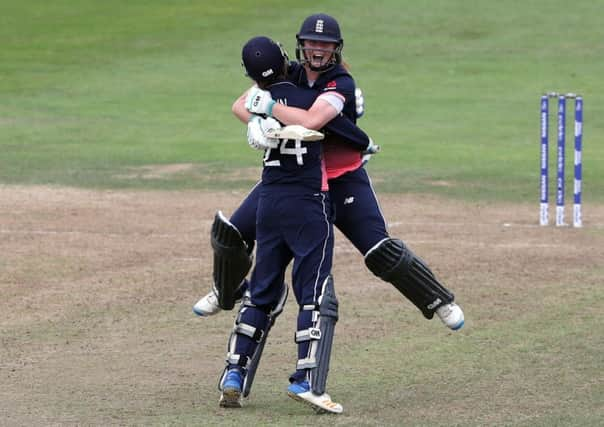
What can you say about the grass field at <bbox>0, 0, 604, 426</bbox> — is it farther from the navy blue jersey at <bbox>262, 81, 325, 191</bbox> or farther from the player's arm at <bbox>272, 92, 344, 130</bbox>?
the player's arm at <bbox>272, 92, 344, 130</bbox>

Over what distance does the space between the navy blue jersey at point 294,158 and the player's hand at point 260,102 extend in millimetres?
111

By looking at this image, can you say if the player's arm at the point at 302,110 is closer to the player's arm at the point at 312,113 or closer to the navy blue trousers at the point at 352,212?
the player's arm at the point at 312,113

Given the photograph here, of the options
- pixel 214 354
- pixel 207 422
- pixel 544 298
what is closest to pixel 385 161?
pixel 544 298

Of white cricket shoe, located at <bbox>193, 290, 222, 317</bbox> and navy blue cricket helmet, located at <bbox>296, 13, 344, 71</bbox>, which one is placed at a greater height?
navy blue cricket helmet, located at <bbox>296, 13, 344, 71</bbox>

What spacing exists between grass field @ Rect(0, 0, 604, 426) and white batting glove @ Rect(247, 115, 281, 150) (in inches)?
59.7

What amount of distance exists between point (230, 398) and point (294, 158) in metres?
1.41

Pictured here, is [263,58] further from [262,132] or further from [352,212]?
[352,212]

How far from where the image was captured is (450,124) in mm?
23688

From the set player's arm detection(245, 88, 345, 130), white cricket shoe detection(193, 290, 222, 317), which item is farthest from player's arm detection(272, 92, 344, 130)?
white cricket shoe detection(193, 290, 222, 317)

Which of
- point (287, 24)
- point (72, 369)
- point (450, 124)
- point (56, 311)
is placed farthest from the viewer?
point (287, 24)

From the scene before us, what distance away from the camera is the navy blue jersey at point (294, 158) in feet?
25.3

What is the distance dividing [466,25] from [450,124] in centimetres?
1080

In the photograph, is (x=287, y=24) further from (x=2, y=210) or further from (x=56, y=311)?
(x=56, y=311)

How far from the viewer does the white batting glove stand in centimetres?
762
